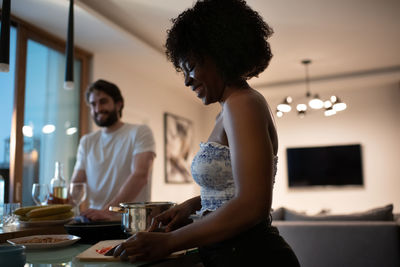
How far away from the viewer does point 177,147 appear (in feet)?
21.0

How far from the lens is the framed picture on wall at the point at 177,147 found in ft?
19.9

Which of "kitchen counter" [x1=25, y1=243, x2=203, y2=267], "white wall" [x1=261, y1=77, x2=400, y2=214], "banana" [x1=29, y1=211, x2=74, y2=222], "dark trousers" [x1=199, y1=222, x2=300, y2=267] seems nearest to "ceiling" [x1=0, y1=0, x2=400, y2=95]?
"white wall" [x1=261, y1=77, x2=400, y2=214]

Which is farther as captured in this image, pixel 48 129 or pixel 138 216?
pixel 48 129

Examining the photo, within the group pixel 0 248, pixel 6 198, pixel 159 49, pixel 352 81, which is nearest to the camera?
pixel 0 248

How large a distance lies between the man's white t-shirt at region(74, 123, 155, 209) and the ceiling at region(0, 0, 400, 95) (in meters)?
1.39

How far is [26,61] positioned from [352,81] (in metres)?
4.79

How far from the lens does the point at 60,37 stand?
4031 millimetres

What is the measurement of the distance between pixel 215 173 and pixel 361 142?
247 inches

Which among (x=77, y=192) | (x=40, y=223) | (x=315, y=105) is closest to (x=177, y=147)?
(x=315, y=105)

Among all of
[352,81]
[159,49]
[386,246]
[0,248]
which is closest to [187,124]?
[159,49]

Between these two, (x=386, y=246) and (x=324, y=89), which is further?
(x=324, y=89)

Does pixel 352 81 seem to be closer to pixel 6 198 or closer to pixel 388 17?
pixel 388 17

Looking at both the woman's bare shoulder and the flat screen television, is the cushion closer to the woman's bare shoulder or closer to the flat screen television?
the woman's bare shoulder

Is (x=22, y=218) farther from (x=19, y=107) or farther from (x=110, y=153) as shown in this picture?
(x=19, y=107)
